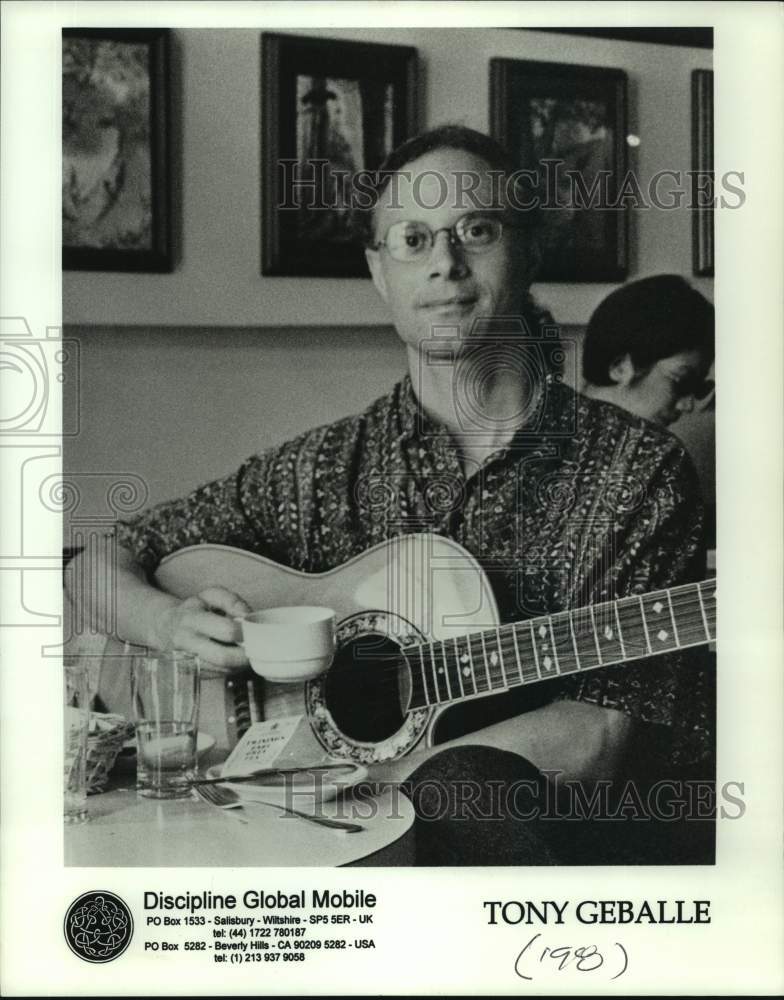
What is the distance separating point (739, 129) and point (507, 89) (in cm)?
27

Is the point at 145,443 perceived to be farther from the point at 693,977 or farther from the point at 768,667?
the point at 693,977

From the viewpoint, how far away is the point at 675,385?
4.95 feet

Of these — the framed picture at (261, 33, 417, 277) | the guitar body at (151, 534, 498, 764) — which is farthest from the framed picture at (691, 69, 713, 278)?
the guitar body at (151, 534, 498, 764)

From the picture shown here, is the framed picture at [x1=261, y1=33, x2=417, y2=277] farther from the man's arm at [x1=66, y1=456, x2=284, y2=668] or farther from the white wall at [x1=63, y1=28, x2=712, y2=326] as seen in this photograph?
the man's arm at [x1=66, y1=456, x2=284, y2=668]

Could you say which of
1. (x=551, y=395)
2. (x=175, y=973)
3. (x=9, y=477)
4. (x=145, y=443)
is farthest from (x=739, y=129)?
(x=175, y=973)

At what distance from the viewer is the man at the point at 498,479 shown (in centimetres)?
149

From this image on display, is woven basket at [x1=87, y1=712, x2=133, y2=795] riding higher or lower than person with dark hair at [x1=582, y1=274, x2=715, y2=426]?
lower

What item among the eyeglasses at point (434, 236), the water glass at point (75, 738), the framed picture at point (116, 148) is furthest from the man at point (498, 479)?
the framed picture at point (116, 148)

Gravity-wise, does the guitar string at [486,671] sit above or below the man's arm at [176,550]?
below

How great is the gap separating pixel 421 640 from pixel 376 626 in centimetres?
5

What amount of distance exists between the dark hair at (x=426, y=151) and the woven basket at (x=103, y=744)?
0.63 metres

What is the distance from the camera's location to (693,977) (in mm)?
1495

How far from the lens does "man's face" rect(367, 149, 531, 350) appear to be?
1.49m

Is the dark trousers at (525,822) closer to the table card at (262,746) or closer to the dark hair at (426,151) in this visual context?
the table card at (262,746)
